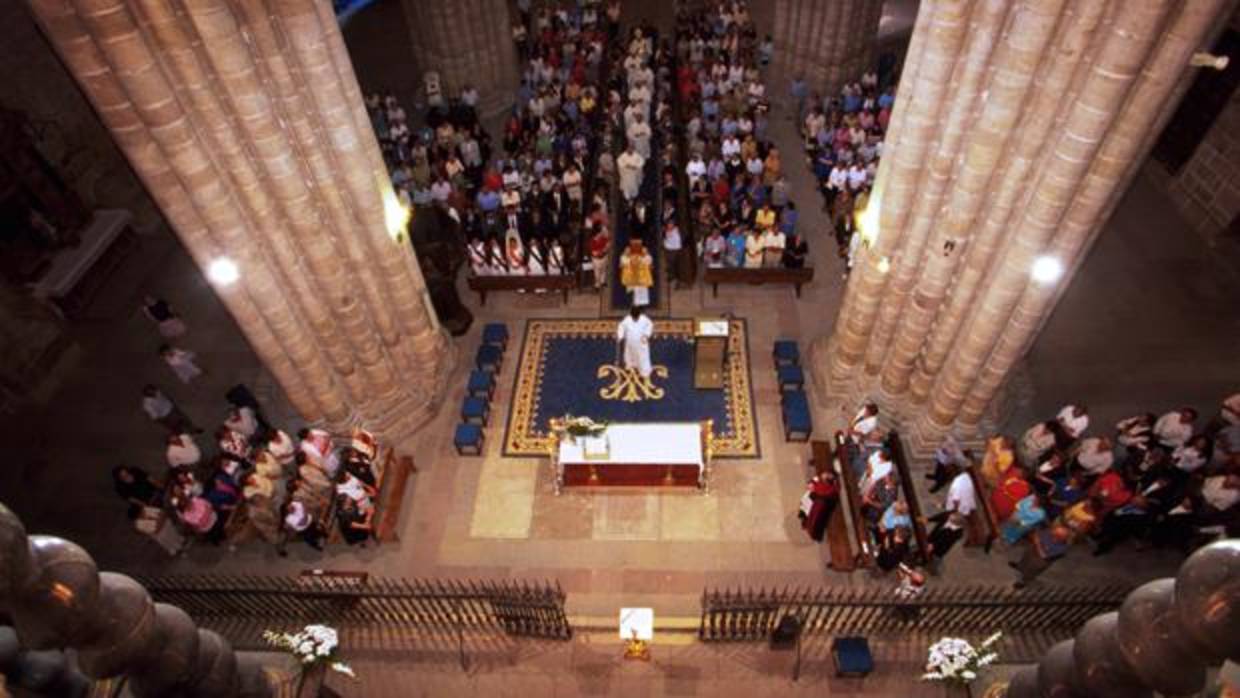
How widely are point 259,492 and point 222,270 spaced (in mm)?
3296

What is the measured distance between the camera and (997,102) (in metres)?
8.25

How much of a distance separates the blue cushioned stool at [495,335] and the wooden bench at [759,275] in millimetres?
4175

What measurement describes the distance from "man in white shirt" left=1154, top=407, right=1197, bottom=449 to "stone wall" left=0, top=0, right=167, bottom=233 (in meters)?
19.3

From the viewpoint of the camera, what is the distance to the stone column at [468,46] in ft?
64.8

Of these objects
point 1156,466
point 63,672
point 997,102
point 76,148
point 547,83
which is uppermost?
point 547,83

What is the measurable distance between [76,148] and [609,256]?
11565 millimetres

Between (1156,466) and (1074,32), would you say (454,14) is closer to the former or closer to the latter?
(1074,32)

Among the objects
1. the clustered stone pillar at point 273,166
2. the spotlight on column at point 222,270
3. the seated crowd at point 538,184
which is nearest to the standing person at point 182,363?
the clustered stone pillar at point 273,166

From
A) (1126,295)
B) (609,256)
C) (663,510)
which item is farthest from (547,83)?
(1126,295)

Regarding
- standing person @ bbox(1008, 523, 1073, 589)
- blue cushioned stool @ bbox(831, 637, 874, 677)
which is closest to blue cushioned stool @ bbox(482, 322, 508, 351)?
blue cushioned stool @ bbox(831, 637, 874, 677)

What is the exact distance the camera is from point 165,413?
12.5 meters

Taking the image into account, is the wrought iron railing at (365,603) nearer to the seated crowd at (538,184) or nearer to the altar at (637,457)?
the altar at (637,457)

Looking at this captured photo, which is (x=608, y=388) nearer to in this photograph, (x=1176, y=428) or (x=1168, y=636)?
(x=1176, y=428)

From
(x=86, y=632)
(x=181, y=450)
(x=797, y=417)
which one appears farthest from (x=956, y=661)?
(x=181, y=450)
